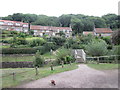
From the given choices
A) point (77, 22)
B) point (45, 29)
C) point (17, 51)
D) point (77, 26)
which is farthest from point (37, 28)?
point (17, 51)

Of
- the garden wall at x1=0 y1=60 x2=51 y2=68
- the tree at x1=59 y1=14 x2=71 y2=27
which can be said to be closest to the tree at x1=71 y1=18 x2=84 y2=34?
the tree at x1=59 y1=14 x2=71 y2=27

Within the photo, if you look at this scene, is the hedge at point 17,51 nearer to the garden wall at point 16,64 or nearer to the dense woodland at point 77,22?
the garden wall at point 16,64

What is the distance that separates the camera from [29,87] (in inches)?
267

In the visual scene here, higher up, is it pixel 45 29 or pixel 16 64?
pixel 45 29

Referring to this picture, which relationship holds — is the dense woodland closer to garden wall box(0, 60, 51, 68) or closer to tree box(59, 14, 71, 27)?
tree box(59, 14, 71, 27)

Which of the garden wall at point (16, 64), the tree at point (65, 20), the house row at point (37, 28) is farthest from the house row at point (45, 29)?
the garden wall at point (16, 64)

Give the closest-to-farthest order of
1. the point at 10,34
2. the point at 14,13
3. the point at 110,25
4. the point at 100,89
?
the point at 100,89, the point at 10,34, the point at 110,25, the point at 14,13

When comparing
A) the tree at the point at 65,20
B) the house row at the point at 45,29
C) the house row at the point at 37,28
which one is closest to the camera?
the house row at the point at 45,29

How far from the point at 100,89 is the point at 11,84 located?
17.5 ft

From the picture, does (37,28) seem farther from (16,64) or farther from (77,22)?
(16,64)

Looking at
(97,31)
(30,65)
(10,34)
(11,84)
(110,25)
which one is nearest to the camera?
(11,84)

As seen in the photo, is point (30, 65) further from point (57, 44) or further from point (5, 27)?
point (5, 27)

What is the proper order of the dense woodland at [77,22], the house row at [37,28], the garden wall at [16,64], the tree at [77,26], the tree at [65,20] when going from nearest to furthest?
the garden wall at [16,64]
the house row at [37,28]
the tree at [77,26]
the dense woodland at [77,22]
the tree at [65,20]

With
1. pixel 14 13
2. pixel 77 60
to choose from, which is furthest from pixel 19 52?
pixel 14 13
